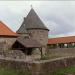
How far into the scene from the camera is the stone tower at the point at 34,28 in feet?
131

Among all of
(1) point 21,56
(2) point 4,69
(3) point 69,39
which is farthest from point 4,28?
(2) point 4,69

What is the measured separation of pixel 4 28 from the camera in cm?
3112

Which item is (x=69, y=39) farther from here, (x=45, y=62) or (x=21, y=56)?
(x=45, y=62)

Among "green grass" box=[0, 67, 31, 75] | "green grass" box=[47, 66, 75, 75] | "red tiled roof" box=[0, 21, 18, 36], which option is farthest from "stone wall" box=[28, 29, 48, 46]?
"green grass" box=[47, 66, 75, 75]

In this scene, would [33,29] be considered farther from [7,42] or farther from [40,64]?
[40,64]

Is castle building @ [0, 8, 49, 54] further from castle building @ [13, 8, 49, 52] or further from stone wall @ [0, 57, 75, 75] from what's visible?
stone wall @ [0, 57, 75, 75]

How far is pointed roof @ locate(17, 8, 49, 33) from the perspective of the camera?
40.2 m

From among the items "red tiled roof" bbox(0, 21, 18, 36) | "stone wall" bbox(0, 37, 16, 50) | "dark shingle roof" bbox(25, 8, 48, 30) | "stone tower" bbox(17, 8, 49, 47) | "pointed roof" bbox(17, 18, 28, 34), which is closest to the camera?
"stone wall" bbox(0, 37, 16, 50)

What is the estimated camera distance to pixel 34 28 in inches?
1583

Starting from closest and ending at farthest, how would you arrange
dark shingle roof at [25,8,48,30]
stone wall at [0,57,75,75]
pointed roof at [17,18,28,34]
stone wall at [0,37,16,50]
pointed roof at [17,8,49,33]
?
stone wall at [0,57,75,75], stone wall at [0,37,16,50], pointed roof at [17,18,28,34], pointed roof at [17,8,49,33], dark shingle roof at [25,8,48,30]

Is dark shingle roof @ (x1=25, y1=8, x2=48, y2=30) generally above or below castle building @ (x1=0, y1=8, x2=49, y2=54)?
above

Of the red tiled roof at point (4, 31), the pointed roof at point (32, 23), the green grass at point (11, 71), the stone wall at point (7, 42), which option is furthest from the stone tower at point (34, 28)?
the green grass at point (11, 71)

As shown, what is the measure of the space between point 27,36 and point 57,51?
5.30 metres

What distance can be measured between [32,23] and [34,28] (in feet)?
3.30
